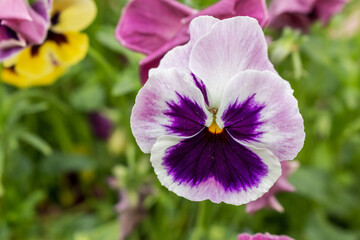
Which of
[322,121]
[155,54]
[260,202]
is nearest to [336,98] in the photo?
[322,121]

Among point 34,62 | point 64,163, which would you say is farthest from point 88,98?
point 34,62

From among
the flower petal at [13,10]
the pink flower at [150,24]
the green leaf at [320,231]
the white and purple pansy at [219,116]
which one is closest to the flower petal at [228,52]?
the white and purple pansy at [219,116]

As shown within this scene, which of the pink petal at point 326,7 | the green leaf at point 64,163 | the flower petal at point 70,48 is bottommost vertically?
the green leaf at point 64,163

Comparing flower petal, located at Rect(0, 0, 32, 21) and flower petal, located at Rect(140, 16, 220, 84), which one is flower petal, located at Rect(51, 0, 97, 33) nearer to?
flower petal, located at Rect(0, 0, 32, 21)

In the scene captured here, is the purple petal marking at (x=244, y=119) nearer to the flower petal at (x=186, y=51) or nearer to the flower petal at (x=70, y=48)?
the flower petal at (x=186, y=51)

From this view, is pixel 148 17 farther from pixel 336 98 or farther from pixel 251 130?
pixel 336 98

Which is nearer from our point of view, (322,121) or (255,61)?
(255,61)

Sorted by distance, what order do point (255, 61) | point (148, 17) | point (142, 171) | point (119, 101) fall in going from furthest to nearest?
point (119, 101) < point (142, 171) < point (148, 17) < point (255, 61)
